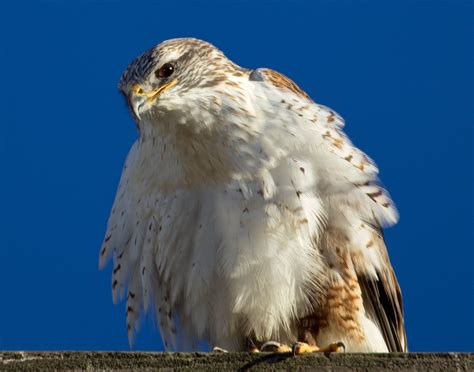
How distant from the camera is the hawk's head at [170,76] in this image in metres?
3.26

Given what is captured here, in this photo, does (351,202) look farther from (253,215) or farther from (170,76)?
(170,76)

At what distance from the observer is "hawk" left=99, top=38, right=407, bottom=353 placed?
3051mm

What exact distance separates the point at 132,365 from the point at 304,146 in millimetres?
1402

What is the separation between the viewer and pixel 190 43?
12.0 ft

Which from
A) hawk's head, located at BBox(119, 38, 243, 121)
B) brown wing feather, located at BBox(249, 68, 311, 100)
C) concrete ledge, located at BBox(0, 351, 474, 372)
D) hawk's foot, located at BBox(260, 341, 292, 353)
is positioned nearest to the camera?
concrete ledge, located at BBox(0, 351, 474, 372)

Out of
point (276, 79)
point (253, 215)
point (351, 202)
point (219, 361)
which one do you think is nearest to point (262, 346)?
point (253, 215)

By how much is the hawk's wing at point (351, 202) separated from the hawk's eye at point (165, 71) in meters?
0.36

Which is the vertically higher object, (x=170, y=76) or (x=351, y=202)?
(x=170, y=76)

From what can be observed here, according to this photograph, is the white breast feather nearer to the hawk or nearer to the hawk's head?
the hawk

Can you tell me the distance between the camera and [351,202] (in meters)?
3.13

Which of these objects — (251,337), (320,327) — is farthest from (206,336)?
(320,327)

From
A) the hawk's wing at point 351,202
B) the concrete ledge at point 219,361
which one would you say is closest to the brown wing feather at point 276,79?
the hawk's wing at point 351,202

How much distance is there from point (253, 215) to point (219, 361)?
115cm

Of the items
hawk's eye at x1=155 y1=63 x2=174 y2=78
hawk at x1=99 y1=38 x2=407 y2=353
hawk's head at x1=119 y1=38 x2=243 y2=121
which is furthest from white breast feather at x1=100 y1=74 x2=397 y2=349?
hawk's eye at x1=155 y1=63 x2=174 y2=78
